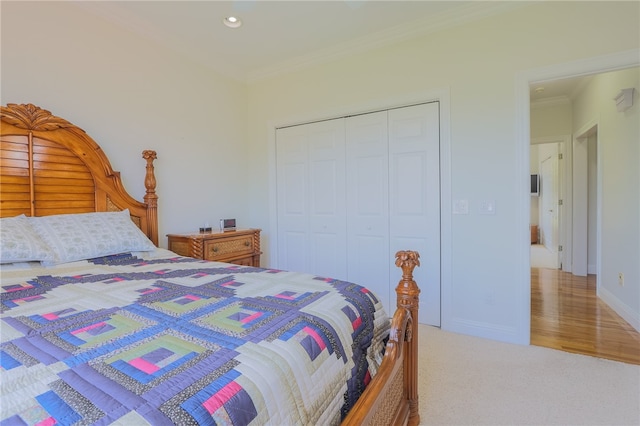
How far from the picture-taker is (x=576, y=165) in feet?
14.3

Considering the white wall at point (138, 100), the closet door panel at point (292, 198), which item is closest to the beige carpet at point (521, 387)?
the closet door panel at point (292, 198)

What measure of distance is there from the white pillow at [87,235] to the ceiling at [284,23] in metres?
1.63

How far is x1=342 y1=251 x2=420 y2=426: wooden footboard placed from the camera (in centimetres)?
93

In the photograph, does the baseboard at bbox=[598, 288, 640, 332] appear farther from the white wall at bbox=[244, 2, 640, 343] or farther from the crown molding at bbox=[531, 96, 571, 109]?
the crown molding at bbox=[531, 96, 571, 109]

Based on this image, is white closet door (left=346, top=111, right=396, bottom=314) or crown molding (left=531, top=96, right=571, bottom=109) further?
crown molding (left=531, top=96, right=571, bottom=109)

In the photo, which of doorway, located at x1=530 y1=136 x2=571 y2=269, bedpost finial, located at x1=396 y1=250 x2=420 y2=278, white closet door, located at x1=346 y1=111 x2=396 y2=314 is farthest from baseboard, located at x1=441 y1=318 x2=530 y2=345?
doorway, located at x1=530 y1=136 x2=571 y2=269

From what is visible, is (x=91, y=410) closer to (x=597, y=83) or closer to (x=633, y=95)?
(x=633, y=95)

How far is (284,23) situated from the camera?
2686mm

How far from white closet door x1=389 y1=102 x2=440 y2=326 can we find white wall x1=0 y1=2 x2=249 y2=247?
1850 mm

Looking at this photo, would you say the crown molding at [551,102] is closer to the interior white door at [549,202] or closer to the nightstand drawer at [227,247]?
the interior white door at [549,202]

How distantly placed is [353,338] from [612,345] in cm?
245

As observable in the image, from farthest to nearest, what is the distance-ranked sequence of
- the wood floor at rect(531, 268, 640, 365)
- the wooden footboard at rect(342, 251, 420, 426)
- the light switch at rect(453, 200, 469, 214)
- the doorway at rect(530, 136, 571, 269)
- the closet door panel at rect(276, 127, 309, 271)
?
the doorway at rect(530, 136, 571, 269)
the closet door panel at rect(276, 127, 309, 271)
the light switch at rect(453, 200, 469, 214)
the wood floor at rect(531, 268, 640, 365)
the wooden footboard at rect(342, 251, 420, 426)

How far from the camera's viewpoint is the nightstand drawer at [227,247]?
2734 mm

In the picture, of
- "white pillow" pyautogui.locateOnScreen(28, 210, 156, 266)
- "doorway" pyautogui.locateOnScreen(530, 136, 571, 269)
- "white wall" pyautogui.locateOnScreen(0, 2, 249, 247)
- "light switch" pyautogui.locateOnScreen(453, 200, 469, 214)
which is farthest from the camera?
"doorway" pyautogui.locateOnScreen(530, 136, 571, 269)
